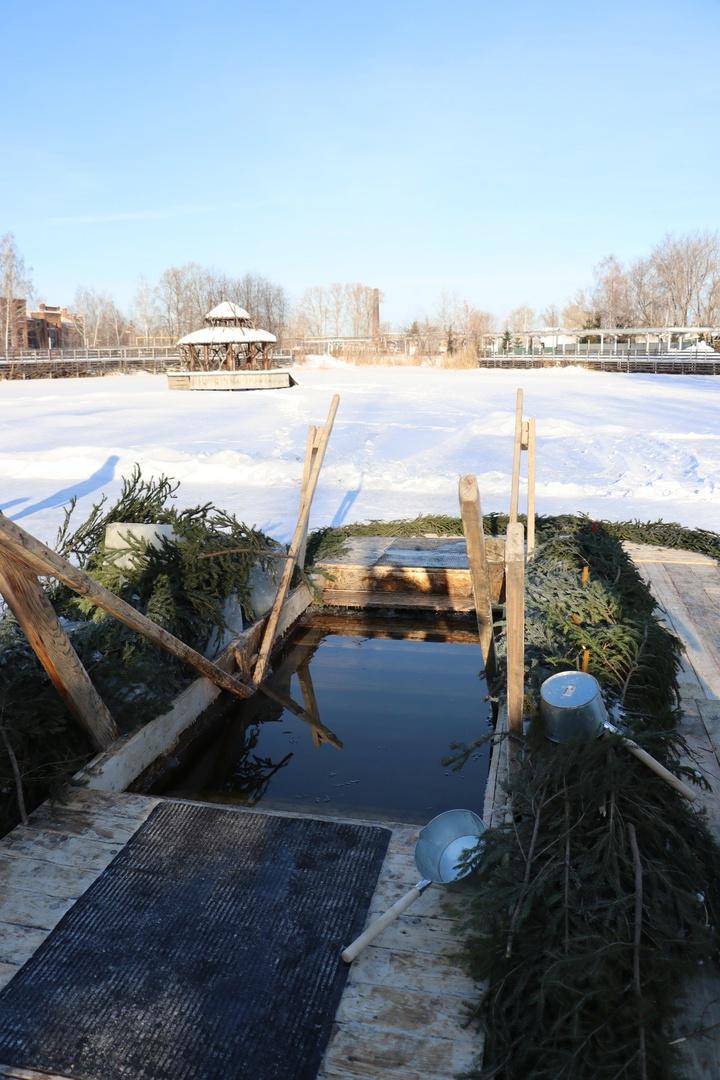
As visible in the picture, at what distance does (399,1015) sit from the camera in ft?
7.24

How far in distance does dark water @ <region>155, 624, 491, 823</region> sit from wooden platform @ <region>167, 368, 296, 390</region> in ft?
80.8

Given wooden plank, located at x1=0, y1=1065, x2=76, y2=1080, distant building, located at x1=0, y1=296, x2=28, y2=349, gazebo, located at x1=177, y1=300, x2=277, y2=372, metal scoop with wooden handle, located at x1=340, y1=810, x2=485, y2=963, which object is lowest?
wooden plank, located at x1=0, y1=1065, x2=76, y2=1080

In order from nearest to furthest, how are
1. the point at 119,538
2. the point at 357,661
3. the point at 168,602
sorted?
the point at 168,602 → the point at 119,538 → the point at 357,661

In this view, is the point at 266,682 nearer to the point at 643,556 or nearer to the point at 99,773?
the point at 99,773

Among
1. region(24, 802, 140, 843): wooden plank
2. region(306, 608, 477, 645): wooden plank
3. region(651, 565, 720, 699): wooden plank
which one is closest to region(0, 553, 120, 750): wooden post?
region(24, 802, 140, 843): wooden plank

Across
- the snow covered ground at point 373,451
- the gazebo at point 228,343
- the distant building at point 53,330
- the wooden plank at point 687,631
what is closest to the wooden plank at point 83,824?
the wooden plank at point 687,631

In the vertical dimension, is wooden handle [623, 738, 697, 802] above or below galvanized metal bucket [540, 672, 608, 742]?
below

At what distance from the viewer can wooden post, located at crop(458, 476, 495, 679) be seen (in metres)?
3.16

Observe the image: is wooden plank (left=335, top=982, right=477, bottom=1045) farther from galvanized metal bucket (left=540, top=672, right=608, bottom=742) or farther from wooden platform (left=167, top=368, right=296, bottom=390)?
wooden platform (left=167, top=368, right=296, bottom=390)

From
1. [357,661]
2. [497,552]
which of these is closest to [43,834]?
[357,661]

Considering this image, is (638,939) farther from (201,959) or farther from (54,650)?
(54,650)

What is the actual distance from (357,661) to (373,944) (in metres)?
3.72

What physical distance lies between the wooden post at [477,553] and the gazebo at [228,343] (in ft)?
94.2

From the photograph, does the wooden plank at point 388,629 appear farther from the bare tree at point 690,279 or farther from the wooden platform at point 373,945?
the bare tree at point 690,279
